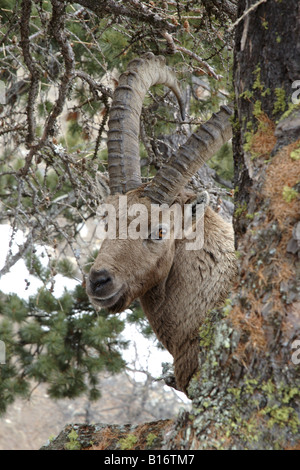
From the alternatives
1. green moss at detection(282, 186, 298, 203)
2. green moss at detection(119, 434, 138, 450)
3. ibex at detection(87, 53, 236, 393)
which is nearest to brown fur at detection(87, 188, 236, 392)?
ibex at detection(87, 53, 236, 393)

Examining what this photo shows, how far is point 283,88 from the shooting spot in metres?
3.22

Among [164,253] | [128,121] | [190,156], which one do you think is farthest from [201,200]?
[128,121]

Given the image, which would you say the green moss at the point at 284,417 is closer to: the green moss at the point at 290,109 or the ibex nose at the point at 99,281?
the green moss at the point at 290,109

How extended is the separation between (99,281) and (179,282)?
92 cm

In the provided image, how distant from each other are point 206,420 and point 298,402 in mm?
516

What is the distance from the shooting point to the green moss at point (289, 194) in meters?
3.01

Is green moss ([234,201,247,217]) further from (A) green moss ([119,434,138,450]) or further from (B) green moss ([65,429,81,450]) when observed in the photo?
(B) green moss ([65,429,81,450])

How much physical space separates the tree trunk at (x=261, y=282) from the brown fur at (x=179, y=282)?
1301 mm

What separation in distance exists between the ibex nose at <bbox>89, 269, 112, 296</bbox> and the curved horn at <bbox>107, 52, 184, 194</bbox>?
42.6 inches

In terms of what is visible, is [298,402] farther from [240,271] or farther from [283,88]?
[283,88]

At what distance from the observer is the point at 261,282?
9.93ft

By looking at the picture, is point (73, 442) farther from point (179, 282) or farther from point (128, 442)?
point (179, 282)

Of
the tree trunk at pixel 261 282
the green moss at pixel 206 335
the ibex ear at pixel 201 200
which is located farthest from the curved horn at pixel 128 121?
the green moss at pixel 206 335
